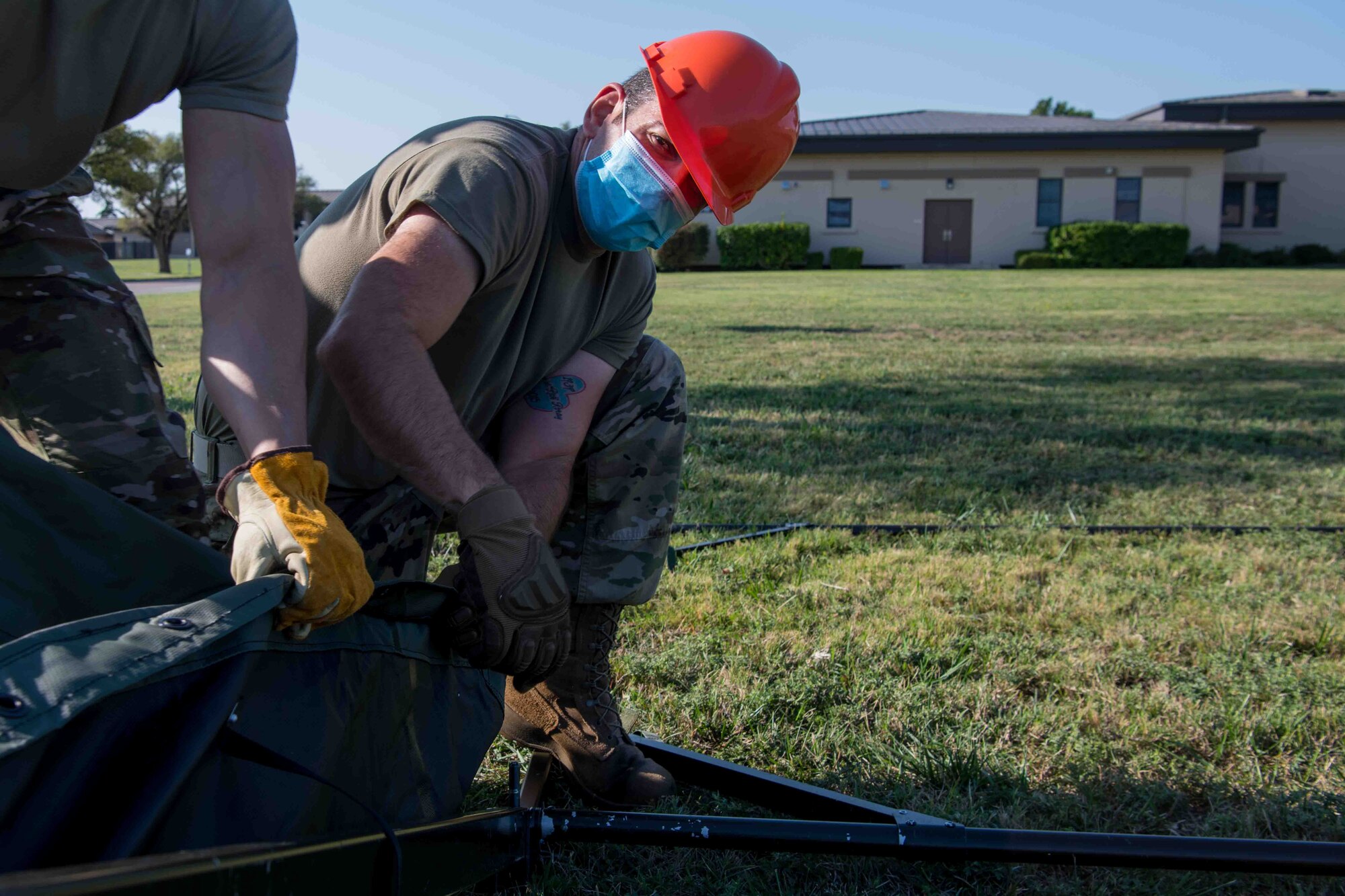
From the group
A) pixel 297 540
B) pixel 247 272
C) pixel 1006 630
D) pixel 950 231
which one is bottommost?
pixel 1006 630

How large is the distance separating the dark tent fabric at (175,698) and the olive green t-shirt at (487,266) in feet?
2.27

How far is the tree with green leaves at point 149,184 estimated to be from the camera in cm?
3869

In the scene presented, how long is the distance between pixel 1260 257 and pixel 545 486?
39114 millimetres

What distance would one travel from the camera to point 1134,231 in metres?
32.9

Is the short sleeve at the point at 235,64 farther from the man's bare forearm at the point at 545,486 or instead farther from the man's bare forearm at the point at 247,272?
the man's bare forearm at the point at 545,486

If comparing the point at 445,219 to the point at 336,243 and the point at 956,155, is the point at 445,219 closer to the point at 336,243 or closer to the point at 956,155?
the point at 336,243

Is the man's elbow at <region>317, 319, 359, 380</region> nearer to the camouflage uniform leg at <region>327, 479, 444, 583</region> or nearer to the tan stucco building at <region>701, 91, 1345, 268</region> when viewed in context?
the camouflage uniform leg at <region>327, 479, 444, 583</region>

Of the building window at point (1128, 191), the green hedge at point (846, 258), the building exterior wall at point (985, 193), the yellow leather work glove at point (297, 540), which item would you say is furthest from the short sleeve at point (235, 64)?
the building window at point (1128, 191)

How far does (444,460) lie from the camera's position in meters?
1.71

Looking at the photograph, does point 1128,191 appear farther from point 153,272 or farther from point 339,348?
point 339,348

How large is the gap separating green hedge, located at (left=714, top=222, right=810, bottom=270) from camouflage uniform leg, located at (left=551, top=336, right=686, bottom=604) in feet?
103

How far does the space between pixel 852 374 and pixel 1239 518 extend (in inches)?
146

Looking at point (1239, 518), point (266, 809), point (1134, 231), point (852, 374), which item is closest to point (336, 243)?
point (266, 809)

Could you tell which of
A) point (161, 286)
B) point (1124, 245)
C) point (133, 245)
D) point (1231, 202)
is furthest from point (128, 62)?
point (133, 245)
